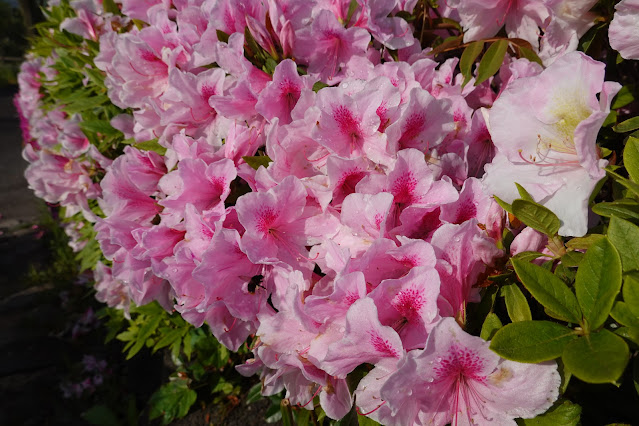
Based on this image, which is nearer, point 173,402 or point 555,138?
point 555,138

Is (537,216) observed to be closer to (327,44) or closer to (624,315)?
(624,315)

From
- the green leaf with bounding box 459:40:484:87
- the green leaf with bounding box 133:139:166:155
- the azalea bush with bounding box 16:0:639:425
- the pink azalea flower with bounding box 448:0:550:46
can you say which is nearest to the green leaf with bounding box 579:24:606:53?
the azalea bush with bounding box 16:0:639:425

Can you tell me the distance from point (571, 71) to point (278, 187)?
593 millimetres

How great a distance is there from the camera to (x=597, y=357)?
0.64 m

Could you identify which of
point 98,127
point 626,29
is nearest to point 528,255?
point 626,29

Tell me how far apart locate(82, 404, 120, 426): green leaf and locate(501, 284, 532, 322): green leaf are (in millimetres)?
3692

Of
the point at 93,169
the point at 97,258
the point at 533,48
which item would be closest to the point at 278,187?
the point at 533,48

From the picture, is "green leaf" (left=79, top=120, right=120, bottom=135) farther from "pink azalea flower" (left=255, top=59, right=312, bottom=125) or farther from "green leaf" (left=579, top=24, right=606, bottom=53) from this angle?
"green leaf" (left=579, top=24, right=606, bottom=53)

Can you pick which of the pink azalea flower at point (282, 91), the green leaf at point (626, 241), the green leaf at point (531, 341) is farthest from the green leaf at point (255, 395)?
the green leaf at point (626, 241)

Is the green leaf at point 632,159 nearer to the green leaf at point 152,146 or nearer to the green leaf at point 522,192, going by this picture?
the green leaf at point 522,192

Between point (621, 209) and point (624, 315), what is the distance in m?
0.21

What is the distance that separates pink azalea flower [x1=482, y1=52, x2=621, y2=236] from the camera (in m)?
0.79

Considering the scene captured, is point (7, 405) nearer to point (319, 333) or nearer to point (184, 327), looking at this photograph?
point (184, 327)

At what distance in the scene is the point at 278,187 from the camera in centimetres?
104
